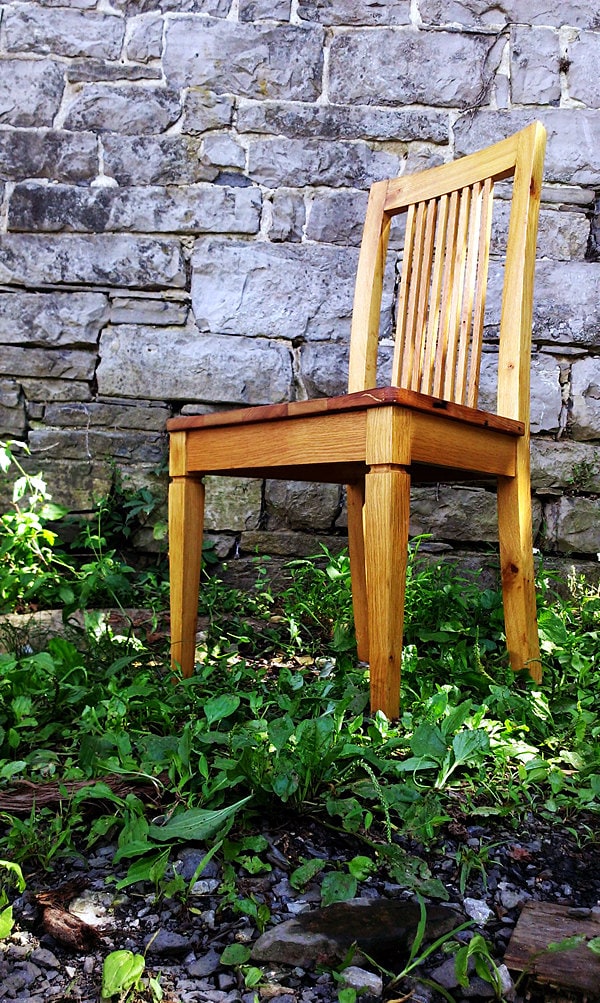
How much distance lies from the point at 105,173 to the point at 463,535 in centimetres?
178

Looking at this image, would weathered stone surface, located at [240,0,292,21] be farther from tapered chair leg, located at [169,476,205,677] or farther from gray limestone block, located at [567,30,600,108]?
tapered chair leg, located at [169,476,205,677]

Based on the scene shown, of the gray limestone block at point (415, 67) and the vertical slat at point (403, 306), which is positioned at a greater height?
the gray limestone block at point (415, 67)

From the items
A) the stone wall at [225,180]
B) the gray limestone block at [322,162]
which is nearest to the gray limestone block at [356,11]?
the stone wall at [225,180]

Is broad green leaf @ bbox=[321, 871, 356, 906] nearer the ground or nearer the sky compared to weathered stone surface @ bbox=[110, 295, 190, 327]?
nearer the ground

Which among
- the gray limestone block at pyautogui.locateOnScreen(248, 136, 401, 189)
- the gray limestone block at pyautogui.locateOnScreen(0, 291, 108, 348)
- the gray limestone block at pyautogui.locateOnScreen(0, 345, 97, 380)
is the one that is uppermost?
the gray limestone block at pyautogui.locateOnScreen(248, 136, 401, 189)

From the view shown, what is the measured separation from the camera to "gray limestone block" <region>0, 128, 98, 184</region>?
2.66 metres

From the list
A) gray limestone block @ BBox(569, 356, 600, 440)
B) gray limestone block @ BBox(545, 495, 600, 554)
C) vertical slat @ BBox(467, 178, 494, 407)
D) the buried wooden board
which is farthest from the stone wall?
the buried wooden board

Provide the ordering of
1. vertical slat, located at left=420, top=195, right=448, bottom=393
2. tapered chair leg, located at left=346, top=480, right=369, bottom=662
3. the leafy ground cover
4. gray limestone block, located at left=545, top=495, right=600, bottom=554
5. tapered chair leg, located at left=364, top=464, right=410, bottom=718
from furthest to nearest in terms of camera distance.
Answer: gray limestone block, located at left=545, top=495, right=600, bottom=554
tapered chair leg, located at left=346, top=480, right=369, bottom=662
vertical slat, located at left=420, top=195, right=448, bottom=393
tapered chair leg, located at left=364, top=464, right=410, bottom=718
the leafy ground cover

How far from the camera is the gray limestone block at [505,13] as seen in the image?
2.64 meters

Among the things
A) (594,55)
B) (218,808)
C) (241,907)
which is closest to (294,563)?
(218,808)

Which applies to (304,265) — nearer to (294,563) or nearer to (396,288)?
(396,288)

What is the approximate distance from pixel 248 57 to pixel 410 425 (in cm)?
193

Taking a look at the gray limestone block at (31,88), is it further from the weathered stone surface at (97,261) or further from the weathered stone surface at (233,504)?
the weathered stone surface at (233,504)

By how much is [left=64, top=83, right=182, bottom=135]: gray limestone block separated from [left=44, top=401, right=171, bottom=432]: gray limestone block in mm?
966
